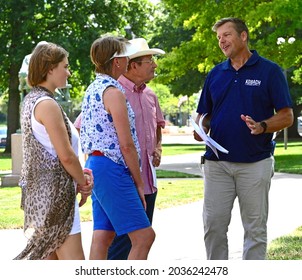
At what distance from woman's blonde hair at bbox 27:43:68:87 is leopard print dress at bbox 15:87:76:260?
0.27ft

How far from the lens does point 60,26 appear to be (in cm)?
4538

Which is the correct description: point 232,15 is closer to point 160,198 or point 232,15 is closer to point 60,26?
point 160,198

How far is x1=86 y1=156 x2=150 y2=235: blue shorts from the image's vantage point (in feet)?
18.4

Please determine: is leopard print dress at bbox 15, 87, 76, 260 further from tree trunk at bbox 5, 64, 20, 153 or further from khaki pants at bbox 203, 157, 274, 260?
tree trunk at bbox 5, 64, 20, 153

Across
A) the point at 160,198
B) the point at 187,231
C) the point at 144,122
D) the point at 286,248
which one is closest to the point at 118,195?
the point at 144,122

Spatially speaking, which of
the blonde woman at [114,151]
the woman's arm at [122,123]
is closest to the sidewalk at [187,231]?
the blonde woman at [114,151]

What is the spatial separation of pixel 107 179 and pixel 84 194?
1.69ft

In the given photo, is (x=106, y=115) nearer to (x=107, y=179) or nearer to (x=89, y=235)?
(x=107, y=179)

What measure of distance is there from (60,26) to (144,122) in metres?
39.5

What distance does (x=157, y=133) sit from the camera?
6863 millimetres

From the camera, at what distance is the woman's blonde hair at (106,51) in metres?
5.71

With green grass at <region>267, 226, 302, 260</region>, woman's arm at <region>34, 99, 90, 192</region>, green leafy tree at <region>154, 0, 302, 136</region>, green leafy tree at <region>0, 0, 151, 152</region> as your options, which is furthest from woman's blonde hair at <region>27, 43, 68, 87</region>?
green leafy tree at <region>0, 0, 151, 152</region>

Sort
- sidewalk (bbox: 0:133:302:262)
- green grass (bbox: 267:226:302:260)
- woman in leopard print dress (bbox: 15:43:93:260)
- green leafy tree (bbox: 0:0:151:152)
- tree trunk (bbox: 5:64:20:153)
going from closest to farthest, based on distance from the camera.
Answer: woman in leopard print dress (bbox: 15:43:93:260), green grass (bbox: 267:226:302:260), sidewalk (bbox: 0:133:302:262), green leafy tree (bbox: 0:0:151:152), tree trunk (bbox: 5:64:20:153)

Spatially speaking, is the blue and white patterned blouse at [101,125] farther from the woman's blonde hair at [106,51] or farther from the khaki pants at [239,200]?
the khaki pants at [239,200]
